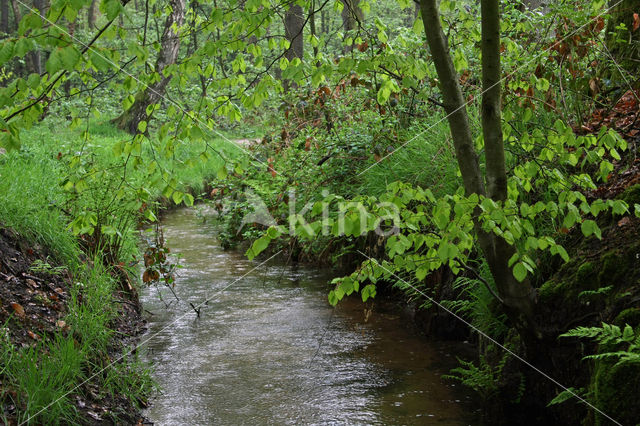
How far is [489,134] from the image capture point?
3.60 m

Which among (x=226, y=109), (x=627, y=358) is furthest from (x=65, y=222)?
(x=627, y=358)

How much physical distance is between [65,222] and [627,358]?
197 inches

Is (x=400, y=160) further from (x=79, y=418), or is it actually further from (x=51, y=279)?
(x=79, y=418)

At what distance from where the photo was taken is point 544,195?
4.80 m

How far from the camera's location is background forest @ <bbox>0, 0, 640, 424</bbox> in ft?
9.95

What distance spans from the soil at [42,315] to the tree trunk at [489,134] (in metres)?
2.60

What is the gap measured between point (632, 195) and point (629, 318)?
1025 millimetres

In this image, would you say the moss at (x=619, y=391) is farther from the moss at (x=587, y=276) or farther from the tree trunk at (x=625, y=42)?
the tree trunk at (x=625, y=42)

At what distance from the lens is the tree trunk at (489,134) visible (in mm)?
3428

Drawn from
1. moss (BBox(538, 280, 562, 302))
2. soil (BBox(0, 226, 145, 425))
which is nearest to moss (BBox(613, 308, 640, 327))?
moss (BBox(538, 280, 562, 302))

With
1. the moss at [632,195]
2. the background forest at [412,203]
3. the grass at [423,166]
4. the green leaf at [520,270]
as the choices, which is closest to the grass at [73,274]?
the background forest at [412,203]

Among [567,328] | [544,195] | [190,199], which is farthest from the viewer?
[544,195]

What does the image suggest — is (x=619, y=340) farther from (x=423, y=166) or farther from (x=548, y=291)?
(x=423, y=166)

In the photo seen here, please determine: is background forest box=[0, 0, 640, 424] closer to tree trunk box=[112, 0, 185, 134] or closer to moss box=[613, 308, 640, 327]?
moss box=[613, 308, 640, 327]
